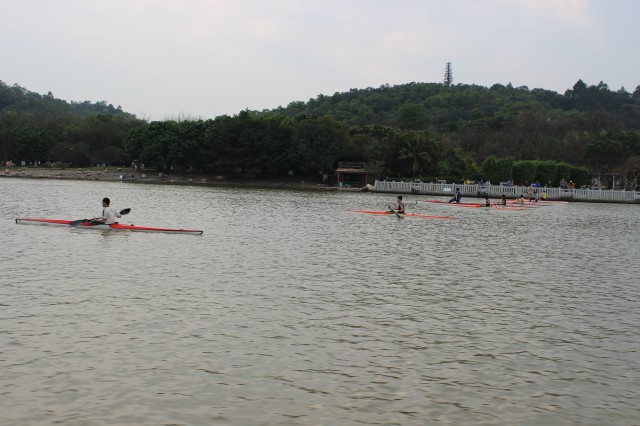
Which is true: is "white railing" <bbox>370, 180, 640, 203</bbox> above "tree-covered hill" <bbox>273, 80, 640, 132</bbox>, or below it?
below

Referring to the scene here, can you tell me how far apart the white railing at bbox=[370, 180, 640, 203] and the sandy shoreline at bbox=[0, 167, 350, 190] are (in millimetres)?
14743

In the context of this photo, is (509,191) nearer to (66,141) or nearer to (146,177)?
(146,177)

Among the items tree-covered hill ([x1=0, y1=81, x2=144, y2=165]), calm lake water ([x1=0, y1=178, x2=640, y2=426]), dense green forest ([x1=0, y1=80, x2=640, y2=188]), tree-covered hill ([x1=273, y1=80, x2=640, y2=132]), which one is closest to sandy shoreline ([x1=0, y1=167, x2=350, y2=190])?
dense green forest ([x1=0, y1=80, x2=640, y2=188])

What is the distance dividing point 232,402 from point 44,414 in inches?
92.9

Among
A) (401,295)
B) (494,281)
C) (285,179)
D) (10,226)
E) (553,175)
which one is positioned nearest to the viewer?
(401,295)

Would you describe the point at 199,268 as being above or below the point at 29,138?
below

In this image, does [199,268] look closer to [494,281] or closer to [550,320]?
[494,281]

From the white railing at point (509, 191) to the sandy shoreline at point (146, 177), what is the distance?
580 inches

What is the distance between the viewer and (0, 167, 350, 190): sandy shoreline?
92500 mm

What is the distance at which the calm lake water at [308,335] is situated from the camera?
848cm

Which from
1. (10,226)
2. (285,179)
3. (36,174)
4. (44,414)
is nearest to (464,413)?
(44,414)

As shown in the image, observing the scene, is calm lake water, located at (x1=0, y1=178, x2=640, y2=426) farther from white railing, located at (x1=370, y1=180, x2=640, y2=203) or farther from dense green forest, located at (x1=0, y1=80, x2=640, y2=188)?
dense green forest, located at (x1=0, y1=80, x2=640, y2=188)

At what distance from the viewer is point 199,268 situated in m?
18.6

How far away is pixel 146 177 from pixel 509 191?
186 feet
